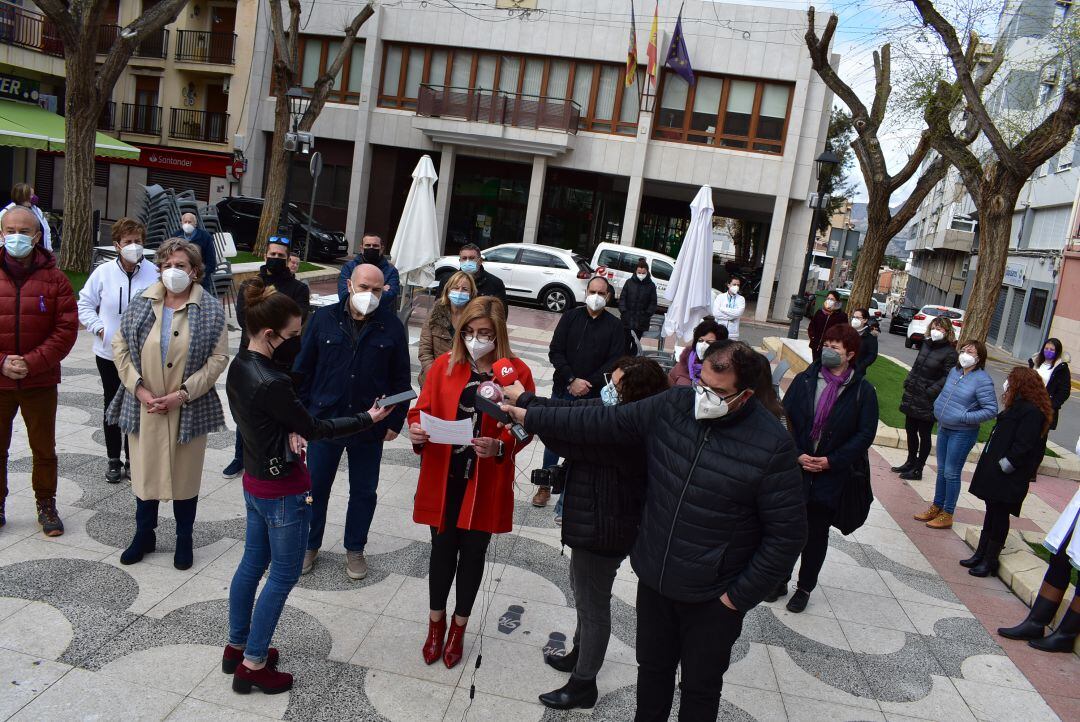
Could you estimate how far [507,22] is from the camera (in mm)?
28125

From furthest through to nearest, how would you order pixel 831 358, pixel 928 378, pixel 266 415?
pixel 928 378 < pixel 831 358 < pixel 266 415

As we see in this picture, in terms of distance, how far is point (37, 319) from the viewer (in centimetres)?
504

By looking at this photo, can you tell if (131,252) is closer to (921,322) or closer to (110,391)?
(110,391)

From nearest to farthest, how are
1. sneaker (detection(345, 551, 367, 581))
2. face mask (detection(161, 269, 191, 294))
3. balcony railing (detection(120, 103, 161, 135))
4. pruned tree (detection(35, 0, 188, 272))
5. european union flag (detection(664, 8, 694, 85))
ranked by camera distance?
face mask (detection(161, 269, 191, 294))
sneaker (detection(345, 551, 367, 581))
pruned tree (detection(35, 0, 188, 272))
european union flag (detection(664, 8, 694, 85))
balcony railing (detection(120, 103, 161, 135))

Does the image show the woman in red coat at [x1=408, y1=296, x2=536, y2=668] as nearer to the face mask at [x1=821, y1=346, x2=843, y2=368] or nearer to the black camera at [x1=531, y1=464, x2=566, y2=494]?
the black camera at [x1=531, y1=464, x2=566, y2=494]

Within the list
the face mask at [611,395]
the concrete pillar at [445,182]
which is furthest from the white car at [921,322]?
the face mask at [611,395]

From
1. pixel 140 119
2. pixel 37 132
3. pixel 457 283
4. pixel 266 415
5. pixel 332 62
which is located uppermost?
pixel 332 62

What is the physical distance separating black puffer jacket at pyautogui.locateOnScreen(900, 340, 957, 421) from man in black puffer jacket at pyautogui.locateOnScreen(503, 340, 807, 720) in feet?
20.9

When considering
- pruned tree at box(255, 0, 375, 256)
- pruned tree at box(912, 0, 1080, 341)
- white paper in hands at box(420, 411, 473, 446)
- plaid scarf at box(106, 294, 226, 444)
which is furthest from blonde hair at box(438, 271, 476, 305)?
pruned tree at box(255, 0, 375, 256)

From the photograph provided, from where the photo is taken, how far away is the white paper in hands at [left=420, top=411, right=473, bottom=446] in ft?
12.6

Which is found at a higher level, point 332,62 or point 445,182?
point 332,62

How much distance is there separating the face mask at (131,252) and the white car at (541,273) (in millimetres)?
14895

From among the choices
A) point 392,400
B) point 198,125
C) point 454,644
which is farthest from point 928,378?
point 198,125

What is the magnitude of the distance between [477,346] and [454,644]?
4.98ft
